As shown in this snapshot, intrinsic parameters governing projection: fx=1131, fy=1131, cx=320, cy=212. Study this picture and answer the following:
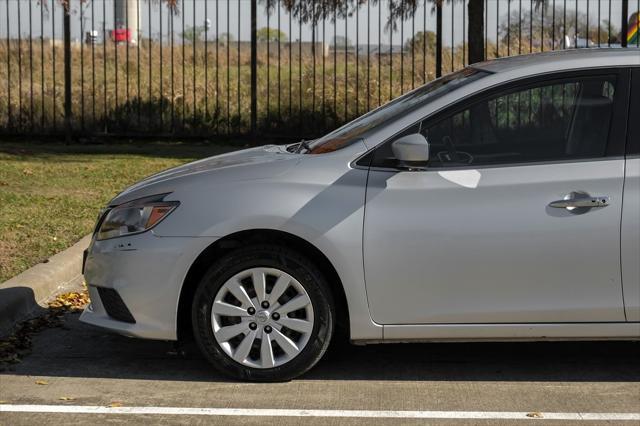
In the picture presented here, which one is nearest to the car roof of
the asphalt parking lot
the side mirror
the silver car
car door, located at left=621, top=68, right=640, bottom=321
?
the silver car

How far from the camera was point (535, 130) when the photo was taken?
19.1 ft

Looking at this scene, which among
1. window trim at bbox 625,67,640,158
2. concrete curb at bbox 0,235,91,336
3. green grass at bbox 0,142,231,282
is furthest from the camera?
green grass at bbox 0,142,231,282

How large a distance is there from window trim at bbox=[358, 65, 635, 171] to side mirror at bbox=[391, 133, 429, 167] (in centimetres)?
10

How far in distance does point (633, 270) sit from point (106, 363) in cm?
288

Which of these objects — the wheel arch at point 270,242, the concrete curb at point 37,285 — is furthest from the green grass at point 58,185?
the wheel arch at point 270,242

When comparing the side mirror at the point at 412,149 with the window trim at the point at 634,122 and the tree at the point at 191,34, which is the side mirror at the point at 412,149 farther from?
the tree at the point at 191,34

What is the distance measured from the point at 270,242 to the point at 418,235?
76cm

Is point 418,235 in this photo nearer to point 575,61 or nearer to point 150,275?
point 575,61

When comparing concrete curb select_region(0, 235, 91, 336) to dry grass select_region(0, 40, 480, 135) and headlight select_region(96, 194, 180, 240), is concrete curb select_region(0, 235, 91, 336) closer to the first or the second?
headlight select_region(96, 194, 180, 240)

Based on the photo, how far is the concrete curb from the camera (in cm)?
709

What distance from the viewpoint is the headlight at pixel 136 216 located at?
585cm

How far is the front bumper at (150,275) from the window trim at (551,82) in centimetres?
99

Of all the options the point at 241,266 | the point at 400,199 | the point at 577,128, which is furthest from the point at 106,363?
the point at 577,128

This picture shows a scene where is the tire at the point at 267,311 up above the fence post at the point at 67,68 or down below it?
below
